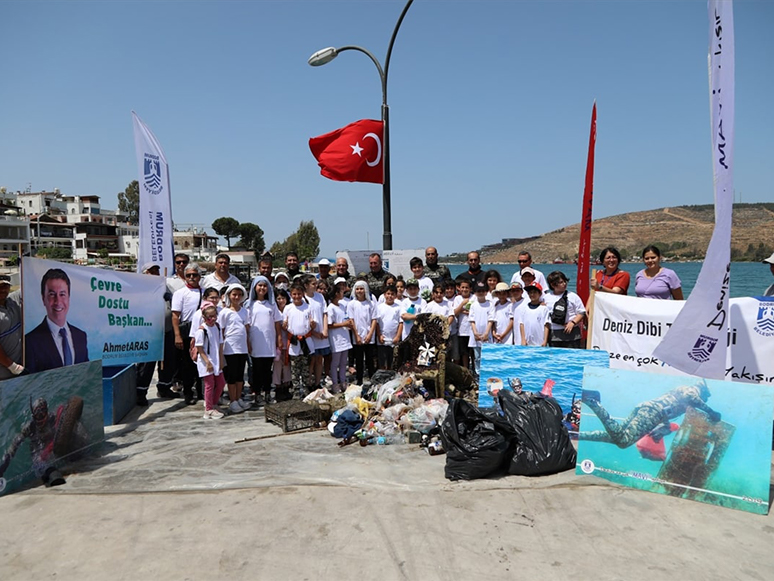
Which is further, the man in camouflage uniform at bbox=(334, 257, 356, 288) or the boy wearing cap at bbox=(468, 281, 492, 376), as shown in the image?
the man in camouflage uniform at bbox=(334, 257, 356, 288)

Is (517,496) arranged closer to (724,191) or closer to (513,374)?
(513,374)

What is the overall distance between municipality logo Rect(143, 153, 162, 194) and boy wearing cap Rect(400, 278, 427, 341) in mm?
4581

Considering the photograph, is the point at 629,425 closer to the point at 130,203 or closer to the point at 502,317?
the point at 502,317

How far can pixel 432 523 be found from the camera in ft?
12.7

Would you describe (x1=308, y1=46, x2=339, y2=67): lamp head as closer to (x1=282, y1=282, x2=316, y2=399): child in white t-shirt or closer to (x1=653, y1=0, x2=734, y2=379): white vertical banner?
(x1=282, y1=282, x2=316, y2=399): child in white t-shirt

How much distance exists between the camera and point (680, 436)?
169 inches


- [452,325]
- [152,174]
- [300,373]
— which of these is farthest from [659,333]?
[152,174]

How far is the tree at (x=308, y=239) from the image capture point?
69.4m

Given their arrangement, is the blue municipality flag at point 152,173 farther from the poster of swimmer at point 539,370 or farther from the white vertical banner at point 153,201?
the poster of swimmer at point 539,370

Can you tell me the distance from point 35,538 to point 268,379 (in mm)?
3944

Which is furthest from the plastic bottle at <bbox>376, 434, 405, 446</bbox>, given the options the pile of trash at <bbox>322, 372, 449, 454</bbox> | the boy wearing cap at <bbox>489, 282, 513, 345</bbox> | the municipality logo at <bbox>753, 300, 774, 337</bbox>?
the municipality logo at <bbox>753, 300, 774, 337</bbox>

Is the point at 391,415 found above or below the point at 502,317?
below

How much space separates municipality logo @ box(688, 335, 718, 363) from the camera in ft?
14.8

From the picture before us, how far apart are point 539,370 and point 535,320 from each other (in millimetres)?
910
